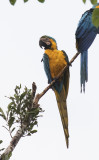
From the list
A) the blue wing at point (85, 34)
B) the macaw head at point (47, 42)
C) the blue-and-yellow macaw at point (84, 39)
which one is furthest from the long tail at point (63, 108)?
the macaw head at point (47, 42)

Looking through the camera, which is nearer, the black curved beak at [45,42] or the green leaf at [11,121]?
the green leaf at [11,121]

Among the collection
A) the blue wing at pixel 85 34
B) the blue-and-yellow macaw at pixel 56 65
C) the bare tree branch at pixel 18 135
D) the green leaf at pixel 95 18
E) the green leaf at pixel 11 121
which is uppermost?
the green leaf at pixel 95 18

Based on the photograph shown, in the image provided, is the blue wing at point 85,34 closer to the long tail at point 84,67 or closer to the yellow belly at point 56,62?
the long tail at point 84,67

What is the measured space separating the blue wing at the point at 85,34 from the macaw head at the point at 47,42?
681 millimetres

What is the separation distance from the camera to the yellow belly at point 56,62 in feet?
14.3

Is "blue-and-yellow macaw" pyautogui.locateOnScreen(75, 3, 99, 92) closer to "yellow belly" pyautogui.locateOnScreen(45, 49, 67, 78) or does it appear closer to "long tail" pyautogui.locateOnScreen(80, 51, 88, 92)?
"long tail" pyautogui.locateOnScreen(80, 51, 88, 92)

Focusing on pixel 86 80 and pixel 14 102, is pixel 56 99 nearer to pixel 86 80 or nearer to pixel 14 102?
pixel 86 80

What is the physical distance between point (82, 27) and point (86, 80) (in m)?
0.94

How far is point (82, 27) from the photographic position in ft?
13.1

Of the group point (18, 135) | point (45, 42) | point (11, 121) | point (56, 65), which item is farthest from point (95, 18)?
point (45, 42)

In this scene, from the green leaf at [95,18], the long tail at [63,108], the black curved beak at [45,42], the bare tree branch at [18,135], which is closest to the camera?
the green leaf at [95,18]

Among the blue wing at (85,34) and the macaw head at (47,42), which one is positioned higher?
the blue wing at (85,34)

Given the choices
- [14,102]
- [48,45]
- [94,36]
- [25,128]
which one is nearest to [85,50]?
[94,36]

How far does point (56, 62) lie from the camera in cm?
441
